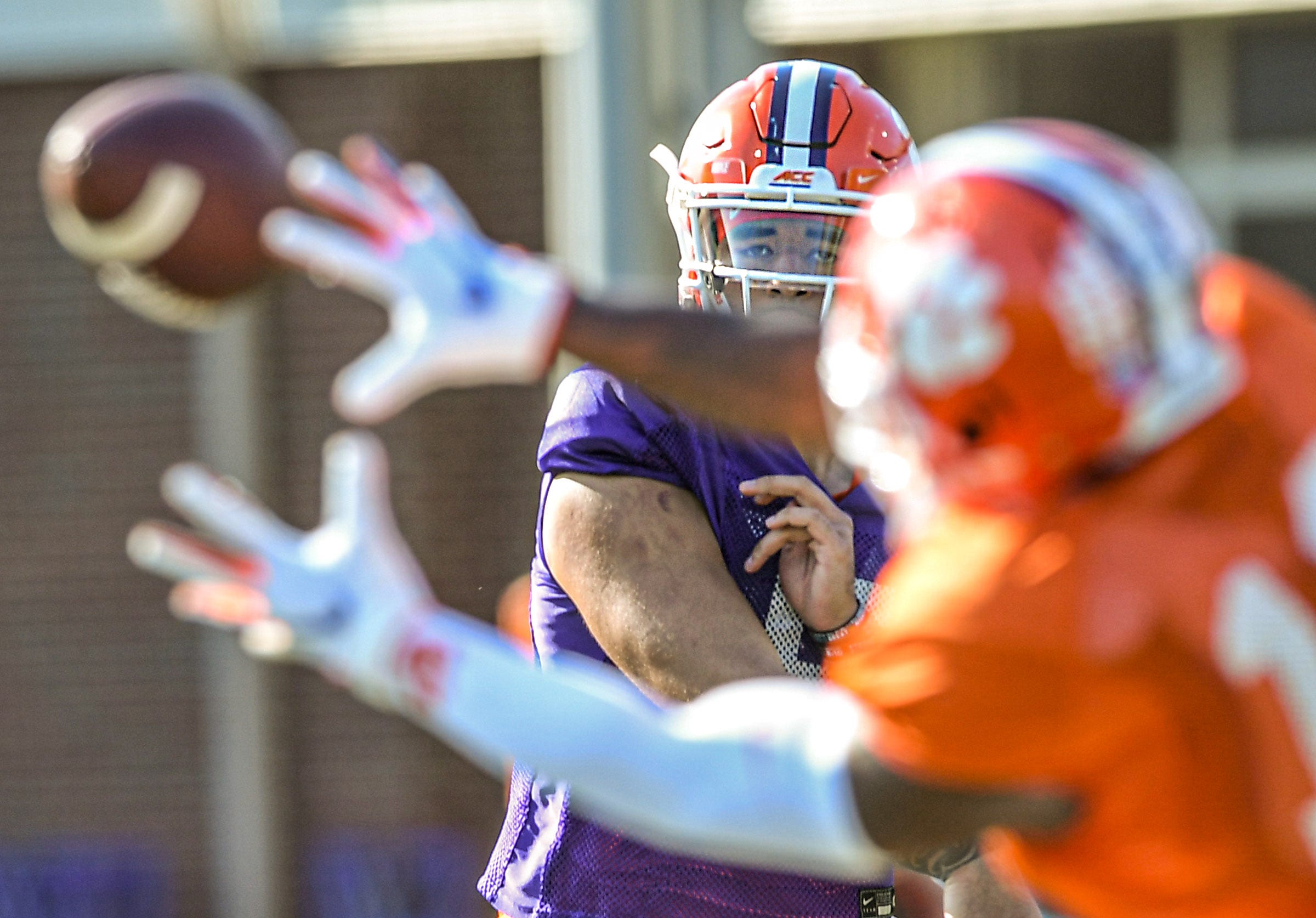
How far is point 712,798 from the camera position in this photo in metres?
2.02

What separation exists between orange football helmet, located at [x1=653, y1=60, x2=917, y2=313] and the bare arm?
0.43m

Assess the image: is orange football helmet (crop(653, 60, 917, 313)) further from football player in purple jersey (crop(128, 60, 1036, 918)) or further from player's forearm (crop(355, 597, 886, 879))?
player's forearm (crop(355, 597, 886, 879))

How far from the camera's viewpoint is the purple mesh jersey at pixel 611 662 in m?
2.97

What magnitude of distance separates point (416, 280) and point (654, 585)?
2.94ft

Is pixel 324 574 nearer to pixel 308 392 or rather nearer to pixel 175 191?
pixel 175 191

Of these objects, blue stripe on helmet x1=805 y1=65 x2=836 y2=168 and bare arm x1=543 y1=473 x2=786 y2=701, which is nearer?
bare arm x1=543 y1=473 x2=786 y2=701

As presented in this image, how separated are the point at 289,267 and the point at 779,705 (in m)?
0.86

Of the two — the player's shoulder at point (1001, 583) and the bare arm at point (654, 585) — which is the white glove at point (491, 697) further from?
the bare arm at point (654, 585)

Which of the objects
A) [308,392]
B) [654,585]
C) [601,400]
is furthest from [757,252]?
[308,392]

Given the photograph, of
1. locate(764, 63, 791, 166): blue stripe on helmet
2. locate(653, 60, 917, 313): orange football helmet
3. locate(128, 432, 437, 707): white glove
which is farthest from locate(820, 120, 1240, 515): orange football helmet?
locate(764, 63, 791, 166): blue stripe on helmet

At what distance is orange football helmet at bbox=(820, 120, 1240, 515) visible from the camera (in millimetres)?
1979

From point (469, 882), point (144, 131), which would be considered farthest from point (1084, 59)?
point (144, 131)

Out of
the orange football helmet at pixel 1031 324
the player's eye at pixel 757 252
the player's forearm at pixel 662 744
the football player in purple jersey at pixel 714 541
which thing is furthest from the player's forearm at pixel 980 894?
the orange football helmet at pixel 1031 324

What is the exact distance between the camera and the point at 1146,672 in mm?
1895
